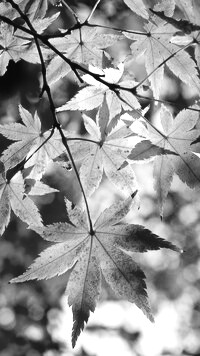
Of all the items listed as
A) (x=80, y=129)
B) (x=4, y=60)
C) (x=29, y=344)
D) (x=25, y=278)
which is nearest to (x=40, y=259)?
(x=25, y=278)

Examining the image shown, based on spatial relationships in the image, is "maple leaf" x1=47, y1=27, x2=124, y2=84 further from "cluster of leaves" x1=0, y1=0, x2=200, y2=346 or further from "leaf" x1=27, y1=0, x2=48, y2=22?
"leaf" x1=27, y1=0, x2=48, y2=22

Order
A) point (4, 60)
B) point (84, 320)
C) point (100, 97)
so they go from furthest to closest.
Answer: point (4, 60) → point (100, 97) → point (84, 320)

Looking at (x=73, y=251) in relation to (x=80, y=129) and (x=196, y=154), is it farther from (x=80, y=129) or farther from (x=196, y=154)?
(x=80, y=129)

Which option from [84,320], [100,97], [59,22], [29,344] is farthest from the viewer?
[29,344]

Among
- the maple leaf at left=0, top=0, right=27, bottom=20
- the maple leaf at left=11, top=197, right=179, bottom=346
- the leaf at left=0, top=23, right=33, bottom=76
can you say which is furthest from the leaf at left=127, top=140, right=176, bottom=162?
the maple leaf at left=0, top=0, right=27, bottom=20

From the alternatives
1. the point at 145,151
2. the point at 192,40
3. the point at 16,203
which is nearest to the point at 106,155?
the point at 145,151

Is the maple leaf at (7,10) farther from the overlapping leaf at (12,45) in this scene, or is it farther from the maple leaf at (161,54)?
the maple leaf at (161,54)

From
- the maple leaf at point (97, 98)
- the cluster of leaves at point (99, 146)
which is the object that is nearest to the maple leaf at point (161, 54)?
the cluster of leaves at point (99, 146)
